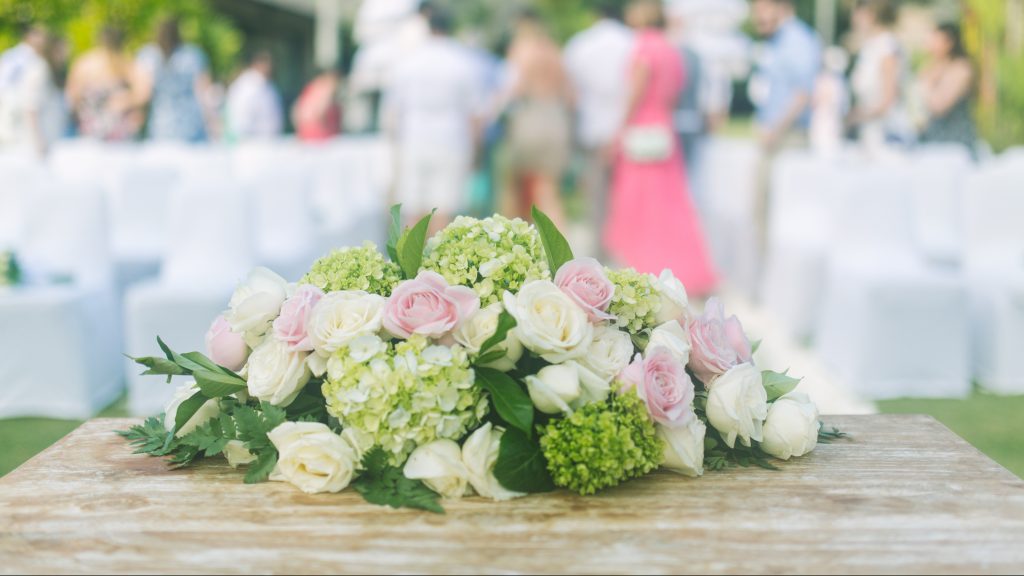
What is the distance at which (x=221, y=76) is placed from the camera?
59.2 feet

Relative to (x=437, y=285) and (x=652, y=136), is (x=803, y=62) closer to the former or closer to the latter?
(x=652, y=136)

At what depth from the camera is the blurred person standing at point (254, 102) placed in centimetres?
1296

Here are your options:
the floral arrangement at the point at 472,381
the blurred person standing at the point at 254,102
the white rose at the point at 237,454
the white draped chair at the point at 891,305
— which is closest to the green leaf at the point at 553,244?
the floral arrangement at the point at 472,381

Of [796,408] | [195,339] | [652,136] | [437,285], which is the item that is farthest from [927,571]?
[652,136]

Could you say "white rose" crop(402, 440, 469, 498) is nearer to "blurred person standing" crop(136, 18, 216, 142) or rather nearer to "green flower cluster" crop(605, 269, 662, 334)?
"green flower cluster" crop(605, 269, 662, 334)

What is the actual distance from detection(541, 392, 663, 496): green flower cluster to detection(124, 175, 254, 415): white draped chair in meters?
3.49

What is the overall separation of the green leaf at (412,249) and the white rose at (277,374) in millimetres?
247

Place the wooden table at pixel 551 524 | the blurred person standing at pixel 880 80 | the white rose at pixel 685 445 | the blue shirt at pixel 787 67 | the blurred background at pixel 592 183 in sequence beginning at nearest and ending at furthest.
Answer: the wooden table at pixel 551 524 → the white rose at pixel 685 445 → the blurred background at pixel 592 183 → the blurred person standing at pixel 880 80 → the blue shirt at pixel 787 67

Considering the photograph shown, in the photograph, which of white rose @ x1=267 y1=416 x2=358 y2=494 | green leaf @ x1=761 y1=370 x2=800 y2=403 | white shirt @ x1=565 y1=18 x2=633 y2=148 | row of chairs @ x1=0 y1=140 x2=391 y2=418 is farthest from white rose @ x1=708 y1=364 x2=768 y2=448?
white shirt @ x1=565 y1=18 x2=633 y2=148

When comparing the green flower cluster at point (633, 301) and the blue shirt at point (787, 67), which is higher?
the blue shirt at point (787, 67)

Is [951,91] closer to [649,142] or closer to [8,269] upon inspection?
[649,142]

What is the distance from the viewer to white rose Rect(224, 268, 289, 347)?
1.81 meters

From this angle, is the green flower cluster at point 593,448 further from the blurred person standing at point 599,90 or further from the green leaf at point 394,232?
the blurred person standing at point 599,90

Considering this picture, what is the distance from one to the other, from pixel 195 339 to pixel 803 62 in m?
5.59
